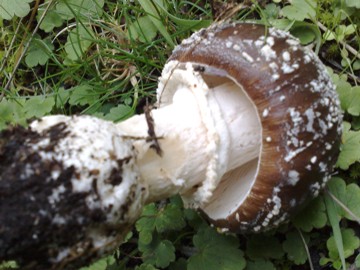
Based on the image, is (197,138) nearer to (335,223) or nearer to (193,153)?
(193,153)

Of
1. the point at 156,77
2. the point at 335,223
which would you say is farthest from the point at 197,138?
the point at 156,77

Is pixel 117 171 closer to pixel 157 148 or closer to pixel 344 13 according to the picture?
pixel 157 148

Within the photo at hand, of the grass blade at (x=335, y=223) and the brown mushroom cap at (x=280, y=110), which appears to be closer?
the brown mushroom cap at (x=280, y=110)

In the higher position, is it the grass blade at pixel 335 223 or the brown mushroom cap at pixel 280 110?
the brown mushroom cap at pixel 280 110

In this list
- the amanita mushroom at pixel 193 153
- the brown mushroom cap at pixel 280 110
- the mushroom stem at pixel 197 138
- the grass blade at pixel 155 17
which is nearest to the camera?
the amanita mushroom at pixel 193 153

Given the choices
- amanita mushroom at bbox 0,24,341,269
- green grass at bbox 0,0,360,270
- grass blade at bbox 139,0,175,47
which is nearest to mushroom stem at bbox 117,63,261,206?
amanita mushroom at bbox 0,24,341,269

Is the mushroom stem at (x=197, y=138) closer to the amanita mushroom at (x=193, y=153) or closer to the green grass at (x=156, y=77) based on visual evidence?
the amanita mushroom at (x=193, y=153)

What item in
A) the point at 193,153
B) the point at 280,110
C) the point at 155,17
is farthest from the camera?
the point at 155,17

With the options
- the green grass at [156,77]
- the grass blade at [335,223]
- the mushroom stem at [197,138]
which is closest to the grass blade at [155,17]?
the green grass at [156,77]
